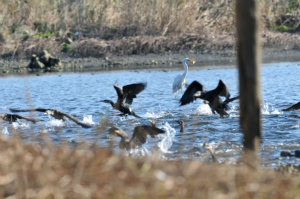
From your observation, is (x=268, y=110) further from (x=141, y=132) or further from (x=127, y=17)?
(x=127, y=17)

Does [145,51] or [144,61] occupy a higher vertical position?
[145,51]

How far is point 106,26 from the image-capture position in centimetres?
2745

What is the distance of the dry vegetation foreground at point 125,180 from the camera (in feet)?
12.7

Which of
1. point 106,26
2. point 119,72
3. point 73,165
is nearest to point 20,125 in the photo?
point 73,165

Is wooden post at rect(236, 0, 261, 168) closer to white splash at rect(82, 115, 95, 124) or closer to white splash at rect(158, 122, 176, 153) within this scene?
white splash at rect(158, 122, 176, 153)

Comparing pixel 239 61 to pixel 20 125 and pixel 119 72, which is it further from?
pixel 119 72

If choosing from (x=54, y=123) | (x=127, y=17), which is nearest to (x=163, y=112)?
(x=54, y=123)

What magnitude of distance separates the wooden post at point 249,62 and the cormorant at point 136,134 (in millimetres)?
3050

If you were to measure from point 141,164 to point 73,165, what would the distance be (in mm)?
527

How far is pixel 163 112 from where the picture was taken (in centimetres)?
1278

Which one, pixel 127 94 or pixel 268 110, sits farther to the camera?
pixel 268 110

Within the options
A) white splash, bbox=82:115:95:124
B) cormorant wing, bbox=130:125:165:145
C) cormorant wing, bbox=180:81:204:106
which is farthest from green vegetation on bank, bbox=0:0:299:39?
cormorant wing, bbox=130:125:165:145

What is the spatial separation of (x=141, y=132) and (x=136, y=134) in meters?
0.08

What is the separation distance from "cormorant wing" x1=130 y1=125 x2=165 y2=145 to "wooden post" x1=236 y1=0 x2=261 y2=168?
3047mm
